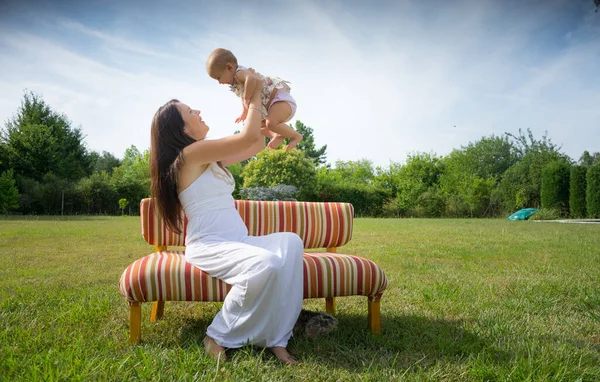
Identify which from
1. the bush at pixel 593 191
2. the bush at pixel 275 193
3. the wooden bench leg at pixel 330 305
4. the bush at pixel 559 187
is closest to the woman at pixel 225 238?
the wooden bench leg at pixel 330 305

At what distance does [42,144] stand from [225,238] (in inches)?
967

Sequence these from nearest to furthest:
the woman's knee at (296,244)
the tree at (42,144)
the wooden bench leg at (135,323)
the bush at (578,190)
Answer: the woman's knee at (296,244) → the wooden bench leg at (135,323) → the bush at (578,190) → the tree at (42,144)

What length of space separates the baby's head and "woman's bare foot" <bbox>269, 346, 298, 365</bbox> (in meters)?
1.80

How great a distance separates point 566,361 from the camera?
2129 millimetres

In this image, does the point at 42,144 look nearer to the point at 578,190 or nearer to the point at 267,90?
the point at 267,90

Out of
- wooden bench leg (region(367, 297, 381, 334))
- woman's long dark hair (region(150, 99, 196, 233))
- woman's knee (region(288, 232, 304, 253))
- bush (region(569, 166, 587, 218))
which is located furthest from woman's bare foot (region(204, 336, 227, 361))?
bush (region(569, 166, 587, 218))

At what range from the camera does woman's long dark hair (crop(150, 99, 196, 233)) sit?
99.8 inches

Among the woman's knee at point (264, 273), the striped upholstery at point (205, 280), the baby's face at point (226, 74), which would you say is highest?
the baby's face at point (226, 74)

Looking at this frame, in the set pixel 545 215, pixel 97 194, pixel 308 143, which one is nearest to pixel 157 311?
pixel 545 215

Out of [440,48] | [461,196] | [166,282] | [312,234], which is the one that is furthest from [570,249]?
[461,196]

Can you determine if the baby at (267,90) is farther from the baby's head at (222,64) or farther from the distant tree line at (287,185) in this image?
the distant tree line at (287,185)

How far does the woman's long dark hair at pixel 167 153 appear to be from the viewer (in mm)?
2535

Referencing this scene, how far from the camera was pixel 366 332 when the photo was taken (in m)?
2.75

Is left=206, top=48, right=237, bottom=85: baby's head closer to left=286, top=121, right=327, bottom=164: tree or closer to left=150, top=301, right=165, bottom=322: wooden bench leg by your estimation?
left=150, top=301, right=165, bottom=322: wooden bench leg
